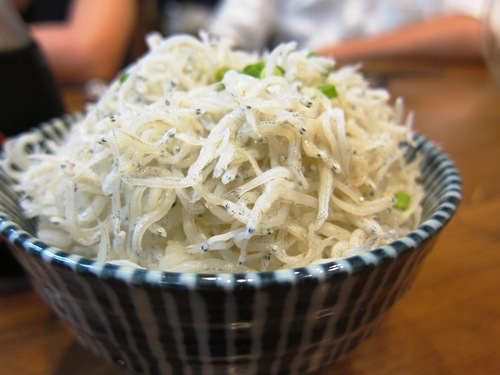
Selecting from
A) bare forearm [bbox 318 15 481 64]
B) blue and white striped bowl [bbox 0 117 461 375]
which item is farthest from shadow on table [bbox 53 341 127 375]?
bare forearm [bbox 318 15 481 64]

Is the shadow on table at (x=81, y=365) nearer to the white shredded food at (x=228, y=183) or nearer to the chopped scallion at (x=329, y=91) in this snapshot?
the white shredded food at (x=228, y=183)

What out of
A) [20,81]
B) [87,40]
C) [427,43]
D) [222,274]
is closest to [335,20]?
[427,43]

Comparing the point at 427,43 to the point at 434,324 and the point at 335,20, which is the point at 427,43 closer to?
the point at 335,20

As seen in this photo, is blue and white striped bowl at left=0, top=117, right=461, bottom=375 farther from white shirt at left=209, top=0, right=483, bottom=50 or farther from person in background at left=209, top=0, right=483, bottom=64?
white shirt at left=209, top=0, right=483, bottom=50

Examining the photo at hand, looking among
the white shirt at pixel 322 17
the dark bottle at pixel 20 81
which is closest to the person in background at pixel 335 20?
the white shirt at pixel 322 17

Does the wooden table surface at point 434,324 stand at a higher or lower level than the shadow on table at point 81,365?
lower

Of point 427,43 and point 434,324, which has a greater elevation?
point 434,324
